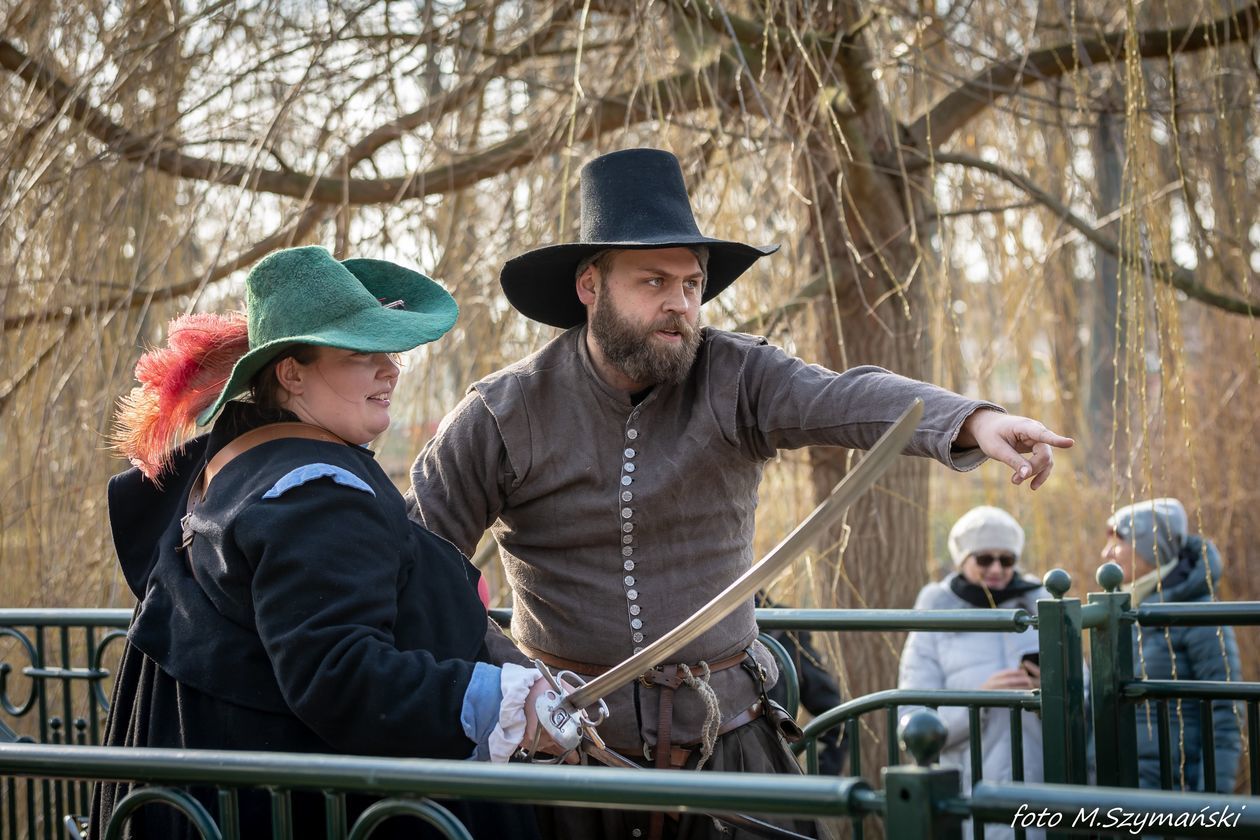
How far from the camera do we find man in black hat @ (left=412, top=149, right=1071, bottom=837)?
2.54 metres

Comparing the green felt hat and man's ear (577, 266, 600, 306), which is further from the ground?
man's ear (577, 266, 600, 306)

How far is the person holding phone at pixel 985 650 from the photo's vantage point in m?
4.10

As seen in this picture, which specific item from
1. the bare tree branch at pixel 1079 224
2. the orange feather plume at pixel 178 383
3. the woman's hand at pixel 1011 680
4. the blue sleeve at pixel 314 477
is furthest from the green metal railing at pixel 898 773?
the bare tree branch at pixel 1079 224

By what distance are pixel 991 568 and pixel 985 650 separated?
28cm

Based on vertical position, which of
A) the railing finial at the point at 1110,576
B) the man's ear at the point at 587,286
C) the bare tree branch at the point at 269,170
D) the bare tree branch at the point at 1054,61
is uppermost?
the bare tree branch at the point at 1054,61

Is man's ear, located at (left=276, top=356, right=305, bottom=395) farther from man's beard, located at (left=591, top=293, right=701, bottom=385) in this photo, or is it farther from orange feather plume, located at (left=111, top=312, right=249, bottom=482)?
man's beard, located at (left=591, top=293, right=701, bottom=385)

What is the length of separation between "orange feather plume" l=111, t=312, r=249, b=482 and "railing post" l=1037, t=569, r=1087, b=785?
149 centimetres

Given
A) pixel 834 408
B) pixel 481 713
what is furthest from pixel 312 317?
pixel 834 408

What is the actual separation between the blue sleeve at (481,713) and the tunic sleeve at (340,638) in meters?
0.01

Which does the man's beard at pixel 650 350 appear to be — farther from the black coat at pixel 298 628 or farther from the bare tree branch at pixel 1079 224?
the bare tree branch at pixel 1079 224

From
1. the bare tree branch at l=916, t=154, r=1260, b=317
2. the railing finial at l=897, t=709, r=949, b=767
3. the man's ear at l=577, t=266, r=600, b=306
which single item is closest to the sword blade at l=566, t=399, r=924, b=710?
the railing finial at l=897, t=709, r=949, b=767

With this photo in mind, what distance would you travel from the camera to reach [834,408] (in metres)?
2.42

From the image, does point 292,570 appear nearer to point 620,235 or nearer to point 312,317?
point 312,317

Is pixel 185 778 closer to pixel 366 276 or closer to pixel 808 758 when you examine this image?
pixel 366 276
